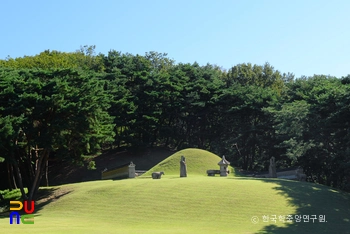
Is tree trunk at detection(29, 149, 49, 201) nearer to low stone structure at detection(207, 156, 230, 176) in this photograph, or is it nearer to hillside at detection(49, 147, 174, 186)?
hillside at detection(49, 147, 174, 186)

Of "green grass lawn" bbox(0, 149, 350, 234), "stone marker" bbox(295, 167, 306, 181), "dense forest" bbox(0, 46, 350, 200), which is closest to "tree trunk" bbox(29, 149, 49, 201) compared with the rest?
"dense forest" bbox(0, 46, 350, 200)

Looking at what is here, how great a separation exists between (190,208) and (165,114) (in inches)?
1257

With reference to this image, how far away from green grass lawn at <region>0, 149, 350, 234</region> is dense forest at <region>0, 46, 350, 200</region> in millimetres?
5643

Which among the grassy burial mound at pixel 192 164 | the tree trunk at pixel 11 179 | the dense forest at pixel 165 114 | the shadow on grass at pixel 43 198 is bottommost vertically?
the shadow on grass at pixel 43 198

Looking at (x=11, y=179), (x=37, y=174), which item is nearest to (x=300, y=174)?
(x=37, y=174)

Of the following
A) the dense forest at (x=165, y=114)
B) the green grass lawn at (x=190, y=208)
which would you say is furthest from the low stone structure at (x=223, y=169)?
the dense forest at (x=165, y=114)

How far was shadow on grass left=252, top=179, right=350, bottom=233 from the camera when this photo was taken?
77.0 ft

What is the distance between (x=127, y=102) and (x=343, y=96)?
93.6 ft

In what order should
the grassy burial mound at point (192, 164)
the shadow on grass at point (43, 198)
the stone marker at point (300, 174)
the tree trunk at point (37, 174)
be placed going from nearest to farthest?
the shadow on grass at point (43, 198) → the tree trunk at point (37, 174) → the stone marker at point (300, 174) → the grassy burial mound at point (192, 164)

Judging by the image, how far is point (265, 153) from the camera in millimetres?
51375

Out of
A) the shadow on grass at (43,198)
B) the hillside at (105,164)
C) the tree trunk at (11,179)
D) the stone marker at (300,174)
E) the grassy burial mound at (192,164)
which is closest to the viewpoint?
the shadow on grass at (43,198)

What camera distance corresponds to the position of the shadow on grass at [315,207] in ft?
77.0

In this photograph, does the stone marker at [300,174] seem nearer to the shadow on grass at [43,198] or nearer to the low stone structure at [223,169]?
the low stone structure at [223,169]

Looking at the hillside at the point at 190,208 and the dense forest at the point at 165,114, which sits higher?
the dense forest at the point at 165,114
